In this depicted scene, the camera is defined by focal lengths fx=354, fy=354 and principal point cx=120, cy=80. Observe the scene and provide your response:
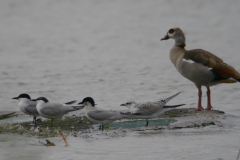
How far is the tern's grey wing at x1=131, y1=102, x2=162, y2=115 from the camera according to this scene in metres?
6.92

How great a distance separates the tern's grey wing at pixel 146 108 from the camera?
6922mm

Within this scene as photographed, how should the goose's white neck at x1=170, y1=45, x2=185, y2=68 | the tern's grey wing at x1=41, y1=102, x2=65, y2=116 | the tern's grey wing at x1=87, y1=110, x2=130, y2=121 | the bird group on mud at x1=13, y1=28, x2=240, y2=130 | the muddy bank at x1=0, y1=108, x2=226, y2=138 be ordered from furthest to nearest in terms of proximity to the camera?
the goose's white neck at x1=170, y1=45, x2=185, y2=68 < the tern's grey wing at x1=41, y1=102, x2=65, y2=116 < the bird group on mud at x1=13, y1=28, x2=240, y2=130 < the tern's grey wing at x1=87, y1=110, x2=130, y2=121 < the muddy bank at x1=0, y1=108, x2=226, y2=138

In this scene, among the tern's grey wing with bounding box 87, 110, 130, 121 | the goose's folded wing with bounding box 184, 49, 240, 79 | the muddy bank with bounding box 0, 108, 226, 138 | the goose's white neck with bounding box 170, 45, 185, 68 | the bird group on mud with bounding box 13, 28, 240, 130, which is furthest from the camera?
the goose's white neck with bounding box 170, 45, 185, 68

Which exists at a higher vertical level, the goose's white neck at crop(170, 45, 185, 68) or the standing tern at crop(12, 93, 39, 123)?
the goose's white neck at crop(170, 45, 185, 68)

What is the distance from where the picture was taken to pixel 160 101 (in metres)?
7.39

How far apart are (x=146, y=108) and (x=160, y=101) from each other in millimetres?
522

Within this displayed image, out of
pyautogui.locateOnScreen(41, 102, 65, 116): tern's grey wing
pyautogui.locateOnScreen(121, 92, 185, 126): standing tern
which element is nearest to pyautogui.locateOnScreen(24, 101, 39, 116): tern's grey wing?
pyautogui.locateOnScreen(41, 102, 65, 116): tern's grey wing

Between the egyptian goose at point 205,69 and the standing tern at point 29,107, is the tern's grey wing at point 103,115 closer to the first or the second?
the standing tern at point 29,107

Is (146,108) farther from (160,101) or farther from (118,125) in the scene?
(118,125)

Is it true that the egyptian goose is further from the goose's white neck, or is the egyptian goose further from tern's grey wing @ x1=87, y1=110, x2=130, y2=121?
tern's grey wing @ x1=87, y1=110, x2=130, y2=121

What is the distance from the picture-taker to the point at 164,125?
676cm

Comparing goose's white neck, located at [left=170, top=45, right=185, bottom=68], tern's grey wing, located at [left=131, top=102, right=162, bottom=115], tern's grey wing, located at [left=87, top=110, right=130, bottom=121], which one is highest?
goose's white neck, located at [left=170, top=45, right=185, bottom=68]

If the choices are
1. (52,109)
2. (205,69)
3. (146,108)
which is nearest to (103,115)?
(146,108)

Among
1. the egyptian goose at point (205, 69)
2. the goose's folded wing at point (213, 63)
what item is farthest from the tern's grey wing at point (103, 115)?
the goose's folded wing at point (213, 63)
